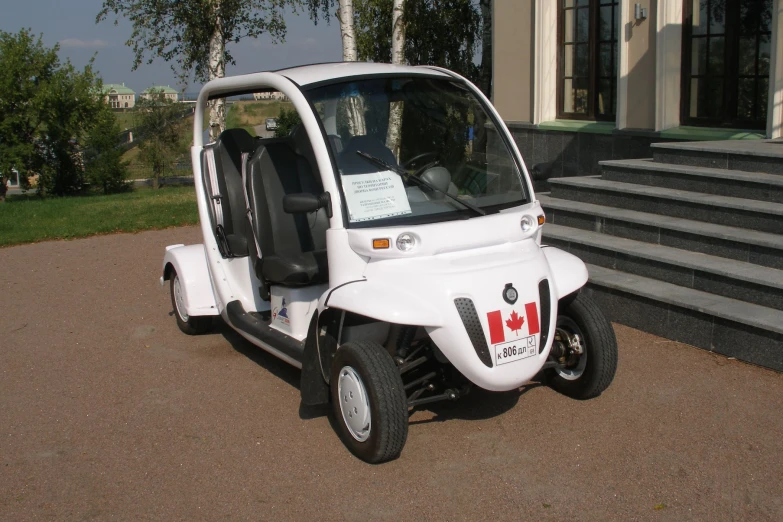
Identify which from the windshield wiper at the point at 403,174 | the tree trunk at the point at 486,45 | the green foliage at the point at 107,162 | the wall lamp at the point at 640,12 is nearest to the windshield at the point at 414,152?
the windshield wiper at the point at 403,174

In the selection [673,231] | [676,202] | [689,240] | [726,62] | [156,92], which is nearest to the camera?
[689,240]

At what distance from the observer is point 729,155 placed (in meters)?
7.53

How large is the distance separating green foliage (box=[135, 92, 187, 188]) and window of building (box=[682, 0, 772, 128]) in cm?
4881

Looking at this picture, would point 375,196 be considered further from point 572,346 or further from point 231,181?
point 231,181

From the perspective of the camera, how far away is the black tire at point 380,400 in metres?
4.18

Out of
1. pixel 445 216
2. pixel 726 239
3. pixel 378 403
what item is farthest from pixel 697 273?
pixel 378 403

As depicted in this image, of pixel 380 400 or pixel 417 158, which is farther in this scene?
pixel 417 158

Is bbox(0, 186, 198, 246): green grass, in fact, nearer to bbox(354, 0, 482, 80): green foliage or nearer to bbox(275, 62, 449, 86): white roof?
bbox(354, 0, 482, 80): green foliage

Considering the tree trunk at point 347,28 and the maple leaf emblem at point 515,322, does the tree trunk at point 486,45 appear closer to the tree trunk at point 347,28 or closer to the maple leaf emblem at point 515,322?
the tree trunk at point 347,28

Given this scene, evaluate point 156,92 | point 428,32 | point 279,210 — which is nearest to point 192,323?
point 279,210

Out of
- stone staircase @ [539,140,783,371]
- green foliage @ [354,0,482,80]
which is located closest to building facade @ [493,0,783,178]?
stone staircase @ [539,140,783,371]

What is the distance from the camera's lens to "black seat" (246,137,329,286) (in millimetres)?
5461

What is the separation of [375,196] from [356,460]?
1.38 meters

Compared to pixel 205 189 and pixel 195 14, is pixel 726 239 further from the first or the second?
pixel 195 14
